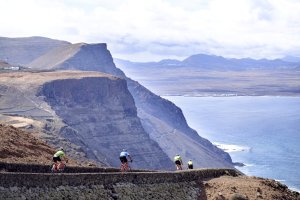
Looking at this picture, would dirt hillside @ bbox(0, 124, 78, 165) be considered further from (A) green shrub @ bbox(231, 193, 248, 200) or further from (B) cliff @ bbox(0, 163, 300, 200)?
(A) green shrub @ bbox(231, 193, 248, 200)

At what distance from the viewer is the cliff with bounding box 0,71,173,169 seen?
376 ft

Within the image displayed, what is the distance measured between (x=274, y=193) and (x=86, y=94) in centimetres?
9937

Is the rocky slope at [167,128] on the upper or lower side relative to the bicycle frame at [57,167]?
lower


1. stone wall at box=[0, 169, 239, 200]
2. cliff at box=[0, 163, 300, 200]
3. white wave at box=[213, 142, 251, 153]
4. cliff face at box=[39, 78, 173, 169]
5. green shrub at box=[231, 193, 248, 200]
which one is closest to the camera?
stone wall at box=[0, 169, 239, 200]

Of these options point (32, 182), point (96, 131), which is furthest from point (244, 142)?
point (32, 182)

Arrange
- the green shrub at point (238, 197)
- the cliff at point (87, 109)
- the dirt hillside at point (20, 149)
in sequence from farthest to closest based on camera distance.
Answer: the cliff at point (87, 109) < the dirt hillside at point (20, 149) < the green shrub at point (238, 197)

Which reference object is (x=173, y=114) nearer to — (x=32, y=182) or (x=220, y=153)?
(x=220, y=153)

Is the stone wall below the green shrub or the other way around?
the other way around

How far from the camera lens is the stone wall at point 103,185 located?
2534 cm

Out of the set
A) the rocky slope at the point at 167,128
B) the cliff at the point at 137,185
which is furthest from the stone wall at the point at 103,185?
the rocky slope at the point at 167,128

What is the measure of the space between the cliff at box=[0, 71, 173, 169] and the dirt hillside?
205 feet

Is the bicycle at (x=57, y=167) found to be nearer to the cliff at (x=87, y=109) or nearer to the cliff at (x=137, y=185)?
the cliff at (x=137, y=185)

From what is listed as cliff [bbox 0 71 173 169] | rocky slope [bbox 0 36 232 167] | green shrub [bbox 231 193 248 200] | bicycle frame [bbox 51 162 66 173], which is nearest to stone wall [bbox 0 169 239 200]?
green shrub [bbox 231 193 248 200]

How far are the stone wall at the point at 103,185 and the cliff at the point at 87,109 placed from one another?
72505 millimetres
